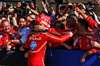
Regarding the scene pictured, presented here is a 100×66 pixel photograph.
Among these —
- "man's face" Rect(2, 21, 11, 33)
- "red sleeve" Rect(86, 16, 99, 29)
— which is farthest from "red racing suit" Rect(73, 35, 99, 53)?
"man's face" Rect(2, 21, 11, 33)

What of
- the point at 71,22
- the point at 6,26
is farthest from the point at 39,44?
the point at 6,26

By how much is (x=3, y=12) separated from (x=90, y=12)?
319cm

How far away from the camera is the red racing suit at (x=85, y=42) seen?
212 centimetres

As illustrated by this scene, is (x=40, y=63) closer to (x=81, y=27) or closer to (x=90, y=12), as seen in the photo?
(x=81, y=27)

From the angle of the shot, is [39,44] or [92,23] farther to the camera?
[92,23]

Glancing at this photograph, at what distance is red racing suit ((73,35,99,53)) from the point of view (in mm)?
2117

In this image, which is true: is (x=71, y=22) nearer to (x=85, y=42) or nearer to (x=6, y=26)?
(x=85, y=42)

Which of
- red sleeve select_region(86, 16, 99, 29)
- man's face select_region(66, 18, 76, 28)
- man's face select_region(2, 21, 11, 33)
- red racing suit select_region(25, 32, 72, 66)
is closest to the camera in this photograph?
red racing suit select_region(25, 32, 72, 66)

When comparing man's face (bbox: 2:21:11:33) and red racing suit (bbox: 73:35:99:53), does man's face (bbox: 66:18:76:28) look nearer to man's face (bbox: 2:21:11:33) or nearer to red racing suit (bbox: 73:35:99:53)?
red racing suit (bbox: 73:35:99:53)

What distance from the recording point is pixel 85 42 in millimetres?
2162

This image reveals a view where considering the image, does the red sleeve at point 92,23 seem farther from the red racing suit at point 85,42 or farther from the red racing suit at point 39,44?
the red racing suit at point 39,44

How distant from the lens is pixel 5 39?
105 inches

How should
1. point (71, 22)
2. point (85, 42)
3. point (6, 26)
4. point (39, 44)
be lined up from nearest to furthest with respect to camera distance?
1. point (39, 44)
2. point (85, 42)
3. point (71, 22)
4. point (6, 26)

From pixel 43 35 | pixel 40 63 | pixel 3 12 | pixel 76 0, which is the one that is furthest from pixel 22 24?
pixel 76 0
